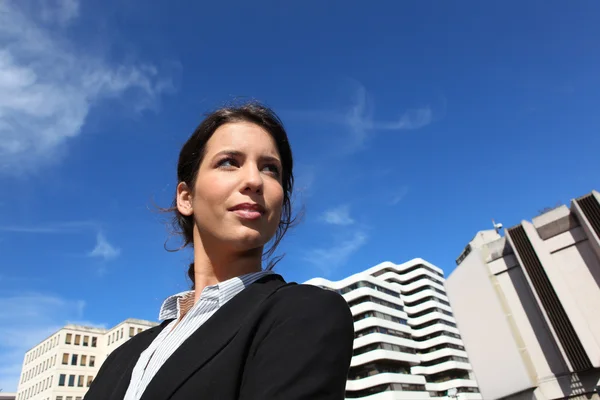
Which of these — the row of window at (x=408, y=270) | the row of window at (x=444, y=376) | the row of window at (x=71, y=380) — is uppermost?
the row of window at (x=408, y=270)

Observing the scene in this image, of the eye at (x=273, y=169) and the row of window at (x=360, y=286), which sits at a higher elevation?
the row of window at (x=360, y=286)

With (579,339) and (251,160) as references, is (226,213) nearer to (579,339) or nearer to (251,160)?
(251,160)

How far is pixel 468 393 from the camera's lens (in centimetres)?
6831

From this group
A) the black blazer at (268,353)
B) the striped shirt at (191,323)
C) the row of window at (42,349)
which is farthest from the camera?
the row of window at (42,349)

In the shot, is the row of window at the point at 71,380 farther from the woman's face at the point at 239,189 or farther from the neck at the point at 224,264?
the woman's face at the point at 239,189

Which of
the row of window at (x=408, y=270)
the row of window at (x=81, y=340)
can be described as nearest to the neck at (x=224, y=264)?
the row of window at (x=81, y=340)

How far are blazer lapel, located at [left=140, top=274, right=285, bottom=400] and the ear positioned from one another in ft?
2.82

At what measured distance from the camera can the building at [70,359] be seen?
57.3 metres

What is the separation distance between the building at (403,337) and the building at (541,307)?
30.0 m

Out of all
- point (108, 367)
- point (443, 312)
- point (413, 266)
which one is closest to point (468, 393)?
point (443, 312)

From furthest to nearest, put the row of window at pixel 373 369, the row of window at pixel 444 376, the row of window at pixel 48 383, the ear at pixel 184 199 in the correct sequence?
the row of window at pixel 444 376, the row of window at pixel 373 369, the row of window at pixel 48 383, the ear at pixel 184 199

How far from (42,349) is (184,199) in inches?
3183

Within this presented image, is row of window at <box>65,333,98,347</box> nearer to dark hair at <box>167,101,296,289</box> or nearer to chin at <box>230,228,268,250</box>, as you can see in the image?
dark hair at <box>167,101,296,289</box>

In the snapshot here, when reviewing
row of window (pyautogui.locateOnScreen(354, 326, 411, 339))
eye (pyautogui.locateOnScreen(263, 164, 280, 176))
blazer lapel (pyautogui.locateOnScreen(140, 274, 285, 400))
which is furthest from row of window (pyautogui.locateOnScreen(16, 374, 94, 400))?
blazer lapel (pyautogui.locateOnScreen(140, 274, 285, 400))
